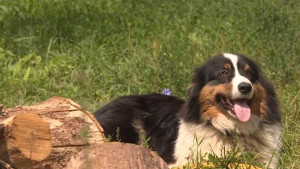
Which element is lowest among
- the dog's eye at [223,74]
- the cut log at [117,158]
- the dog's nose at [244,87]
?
the cut log at [117,158]

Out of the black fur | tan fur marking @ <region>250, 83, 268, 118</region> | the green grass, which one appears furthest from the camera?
the green grass

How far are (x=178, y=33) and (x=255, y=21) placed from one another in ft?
3.45

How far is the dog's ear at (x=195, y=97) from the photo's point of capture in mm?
6156

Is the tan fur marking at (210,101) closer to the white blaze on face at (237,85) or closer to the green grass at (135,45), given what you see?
the white blaze on face at (237,85)

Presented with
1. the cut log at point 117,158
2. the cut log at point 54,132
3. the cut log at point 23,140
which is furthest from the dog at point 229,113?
the cut log at point 23,140

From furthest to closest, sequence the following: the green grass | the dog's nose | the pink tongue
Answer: the green grass
the pink tongue
the dog's nose

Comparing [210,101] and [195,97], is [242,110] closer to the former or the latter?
[210,101]

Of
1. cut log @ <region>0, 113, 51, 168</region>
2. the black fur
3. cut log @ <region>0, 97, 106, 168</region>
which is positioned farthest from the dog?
cut log @ <region>0, 113, 51, 168</region>

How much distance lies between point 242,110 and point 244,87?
225mm

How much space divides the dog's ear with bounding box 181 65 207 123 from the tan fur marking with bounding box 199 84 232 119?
0.05 m

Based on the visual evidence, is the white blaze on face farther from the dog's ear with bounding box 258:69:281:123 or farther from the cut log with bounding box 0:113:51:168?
the cut log with bounding box 0:113:51:168

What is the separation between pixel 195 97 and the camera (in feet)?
20.3

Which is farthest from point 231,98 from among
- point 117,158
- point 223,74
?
point 117,158

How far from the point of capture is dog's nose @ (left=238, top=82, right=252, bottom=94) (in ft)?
19.2
